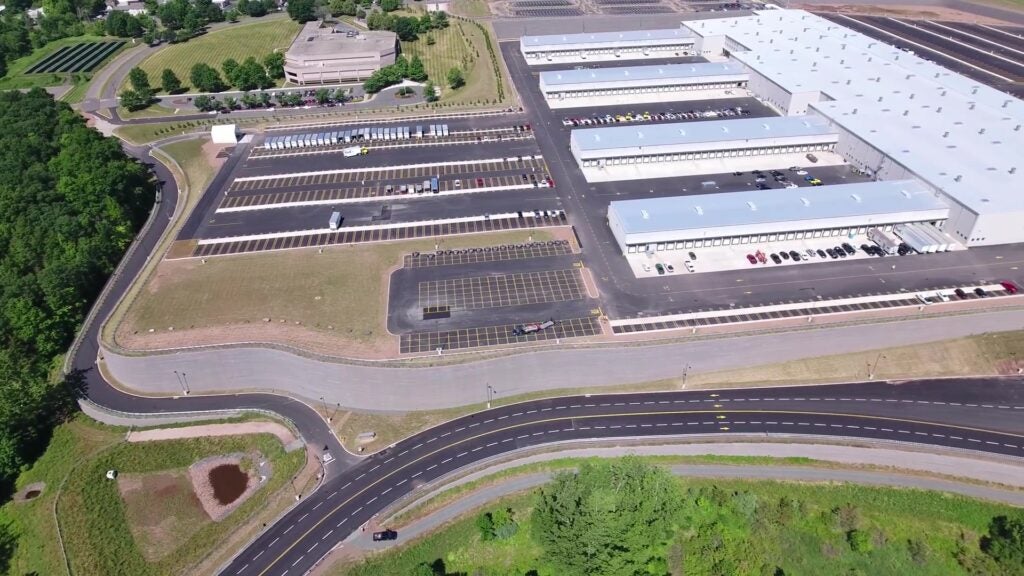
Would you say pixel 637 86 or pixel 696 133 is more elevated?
pixel 637 86

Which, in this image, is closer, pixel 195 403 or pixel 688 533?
pixel 688 533

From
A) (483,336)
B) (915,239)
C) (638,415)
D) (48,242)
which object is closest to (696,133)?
(915,239)

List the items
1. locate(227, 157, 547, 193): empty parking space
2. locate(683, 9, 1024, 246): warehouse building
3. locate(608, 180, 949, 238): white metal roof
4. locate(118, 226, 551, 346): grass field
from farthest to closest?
locate(227, 157, 547, 193): empty parking space → locate(683, 9, 1024, 246): warehouse building → locate(608, 180, 949, 238): white metal roof → locate(118, 226, 551, 346): grass field

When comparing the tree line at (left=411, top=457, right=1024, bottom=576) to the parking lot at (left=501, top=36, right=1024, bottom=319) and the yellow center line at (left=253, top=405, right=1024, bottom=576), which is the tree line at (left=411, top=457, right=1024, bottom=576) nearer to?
the yellow center line at (left=253, top=405, right=1024, bottom=576)

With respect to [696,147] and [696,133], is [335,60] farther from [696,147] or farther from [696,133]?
[696,147]

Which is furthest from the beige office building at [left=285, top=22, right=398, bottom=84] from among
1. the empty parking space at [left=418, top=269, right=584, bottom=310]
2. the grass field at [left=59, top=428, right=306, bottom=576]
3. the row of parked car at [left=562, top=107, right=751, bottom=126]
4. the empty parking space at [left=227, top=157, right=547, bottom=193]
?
the grass field at [left=59, top=428, right=306, bottom=576]

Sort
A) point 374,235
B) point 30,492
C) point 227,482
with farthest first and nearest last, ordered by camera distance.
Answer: point 374,235 → point 30,492 → point 227,482

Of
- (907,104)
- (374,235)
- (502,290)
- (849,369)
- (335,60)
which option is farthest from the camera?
(335,60)

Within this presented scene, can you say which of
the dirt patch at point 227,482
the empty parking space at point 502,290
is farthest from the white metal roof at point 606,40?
the dirt patch at point 227,482
